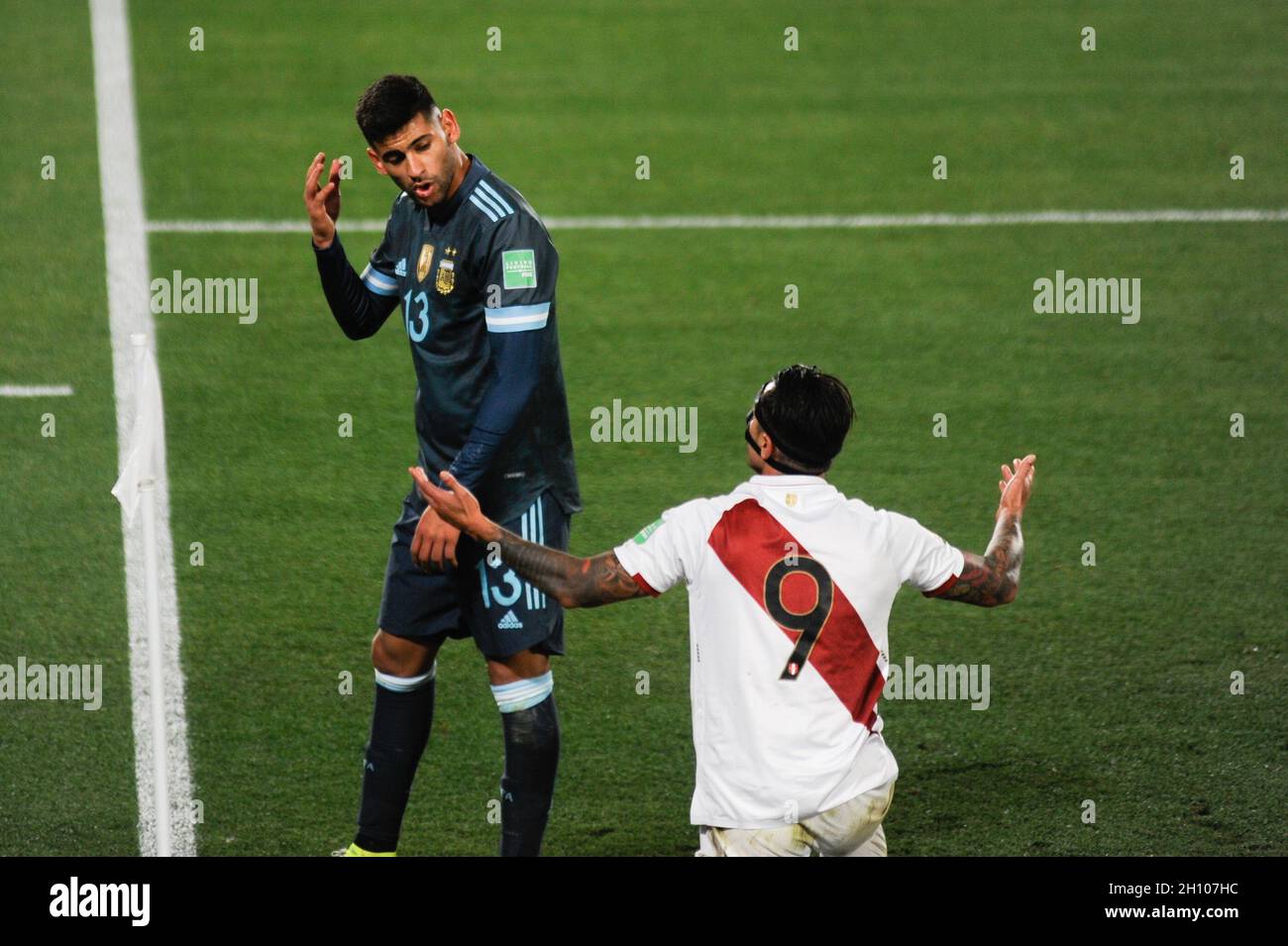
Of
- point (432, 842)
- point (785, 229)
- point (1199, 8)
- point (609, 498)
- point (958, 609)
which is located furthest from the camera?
point (1199, 8)

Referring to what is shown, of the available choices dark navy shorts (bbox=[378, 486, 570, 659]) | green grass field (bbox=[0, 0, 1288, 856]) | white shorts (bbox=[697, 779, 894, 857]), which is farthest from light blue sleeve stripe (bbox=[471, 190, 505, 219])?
green grass field (bbox=[0, 0, 1288, 856])

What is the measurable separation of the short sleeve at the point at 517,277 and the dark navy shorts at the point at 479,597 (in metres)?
0.59

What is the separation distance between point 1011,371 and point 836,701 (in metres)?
5.73

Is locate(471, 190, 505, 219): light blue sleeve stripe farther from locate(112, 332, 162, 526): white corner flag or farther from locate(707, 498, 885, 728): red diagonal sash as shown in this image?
locate(707, 498, 885, 728): red diagonal sash

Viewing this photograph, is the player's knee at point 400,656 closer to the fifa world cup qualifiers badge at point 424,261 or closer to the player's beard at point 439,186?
the fifa world cup qualifiers badge at point 424,261

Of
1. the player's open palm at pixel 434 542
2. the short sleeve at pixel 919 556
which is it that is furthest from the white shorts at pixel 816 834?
the player's open palm at pixel 434 542

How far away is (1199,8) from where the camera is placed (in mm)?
16312

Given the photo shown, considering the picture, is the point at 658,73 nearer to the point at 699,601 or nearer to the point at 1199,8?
the point at 1199,8

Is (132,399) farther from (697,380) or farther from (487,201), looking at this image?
(487,201)

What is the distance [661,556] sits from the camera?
4156mm

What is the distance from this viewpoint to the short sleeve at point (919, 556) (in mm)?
4172

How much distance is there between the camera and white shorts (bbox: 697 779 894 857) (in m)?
4.09

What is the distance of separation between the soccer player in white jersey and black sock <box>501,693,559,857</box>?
0.97 metres

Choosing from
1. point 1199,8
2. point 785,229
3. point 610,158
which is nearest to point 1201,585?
point 785,229
